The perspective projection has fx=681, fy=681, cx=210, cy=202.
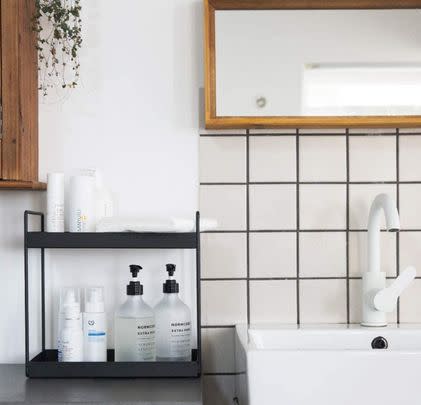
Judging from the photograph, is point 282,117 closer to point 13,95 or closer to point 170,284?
point 170,284

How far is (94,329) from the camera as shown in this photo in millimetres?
1571

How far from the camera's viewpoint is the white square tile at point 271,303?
1720mm

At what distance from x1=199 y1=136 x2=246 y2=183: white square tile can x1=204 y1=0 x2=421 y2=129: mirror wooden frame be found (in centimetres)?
6

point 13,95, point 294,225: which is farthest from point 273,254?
point 13,95

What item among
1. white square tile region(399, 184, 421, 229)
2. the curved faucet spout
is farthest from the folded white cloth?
white square tile region(399, 184, 421, 229)

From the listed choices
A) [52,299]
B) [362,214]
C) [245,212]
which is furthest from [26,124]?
[362,214]

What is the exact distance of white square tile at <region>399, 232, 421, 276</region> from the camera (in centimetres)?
172

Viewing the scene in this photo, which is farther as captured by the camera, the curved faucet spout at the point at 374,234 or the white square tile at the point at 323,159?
the white square tile at the point at 323,159

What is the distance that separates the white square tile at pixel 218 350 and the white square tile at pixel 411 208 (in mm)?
522

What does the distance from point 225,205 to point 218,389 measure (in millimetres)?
464

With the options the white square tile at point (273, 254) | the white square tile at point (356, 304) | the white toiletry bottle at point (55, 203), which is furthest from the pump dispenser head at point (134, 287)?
the white square tile at point (356, 304)

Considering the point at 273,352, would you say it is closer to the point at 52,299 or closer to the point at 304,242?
the point at 304,242

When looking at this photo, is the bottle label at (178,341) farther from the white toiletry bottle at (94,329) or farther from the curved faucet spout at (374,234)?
the curved faucet spout at (374,234)

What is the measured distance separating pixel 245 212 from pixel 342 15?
550 mm
